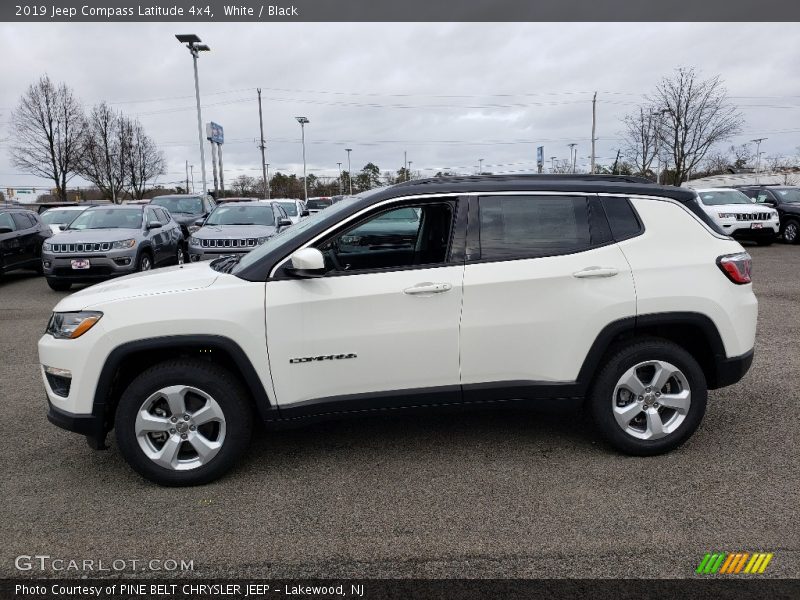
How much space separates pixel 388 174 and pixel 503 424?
276 feet

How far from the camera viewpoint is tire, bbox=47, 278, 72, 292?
11453 millimetres

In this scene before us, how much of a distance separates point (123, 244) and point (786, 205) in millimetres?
19395

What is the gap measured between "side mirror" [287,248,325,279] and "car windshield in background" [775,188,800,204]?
21.0 metres

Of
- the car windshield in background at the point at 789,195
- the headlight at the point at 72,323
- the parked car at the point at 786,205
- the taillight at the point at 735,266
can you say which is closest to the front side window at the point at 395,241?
the headlight at the point at 72,323

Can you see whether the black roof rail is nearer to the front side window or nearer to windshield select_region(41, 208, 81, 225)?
the front side window

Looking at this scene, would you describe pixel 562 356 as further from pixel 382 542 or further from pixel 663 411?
pixel 382 542

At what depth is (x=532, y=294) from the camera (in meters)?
3.61

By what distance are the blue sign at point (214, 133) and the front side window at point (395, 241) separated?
42.7m

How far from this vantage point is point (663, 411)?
3854 mm

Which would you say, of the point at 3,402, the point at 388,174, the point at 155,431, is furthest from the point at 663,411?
the point at 388,174

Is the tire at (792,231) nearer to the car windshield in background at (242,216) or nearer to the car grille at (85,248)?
the car windshield in background at (242,216)

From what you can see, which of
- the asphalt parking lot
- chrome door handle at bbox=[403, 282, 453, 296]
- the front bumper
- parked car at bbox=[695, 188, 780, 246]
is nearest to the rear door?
chrome door handle at bbox=[403, 282, 453, 296]

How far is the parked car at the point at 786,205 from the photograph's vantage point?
18906 millimetres

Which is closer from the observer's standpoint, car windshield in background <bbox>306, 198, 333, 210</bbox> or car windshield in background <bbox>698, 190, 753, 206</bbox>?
car windshield in background <bbox>698, 190, 753, 206</bbox>
